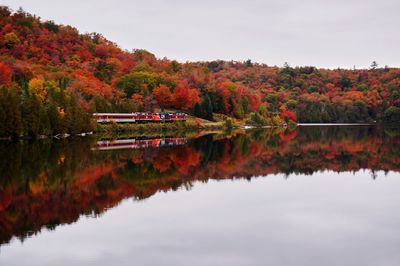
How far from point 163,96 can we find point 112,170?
249 feet

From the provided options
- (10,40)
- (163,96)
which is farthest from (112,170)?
(10,40)

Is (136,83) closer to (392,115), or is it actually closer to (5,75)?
(5,75)

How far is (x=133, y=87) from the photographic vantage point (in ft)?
361

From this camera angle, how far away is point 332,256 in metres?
15.5

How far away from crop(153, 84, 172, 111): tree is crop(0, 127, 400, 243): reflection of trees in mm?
55900

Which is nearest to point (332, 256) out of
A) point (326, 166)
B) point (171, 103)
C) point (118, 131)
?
point (326, 166)

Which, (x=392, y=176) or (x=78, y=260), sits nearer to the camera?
(x=78, y=260)

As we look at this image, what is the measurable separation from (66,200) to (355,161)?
2532 cm

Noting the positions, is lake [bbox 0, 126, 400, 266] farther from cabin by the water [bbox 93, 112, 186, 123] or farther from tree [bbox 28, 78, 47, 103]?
cabin by the water [bbox 93, 112, 186, 123]

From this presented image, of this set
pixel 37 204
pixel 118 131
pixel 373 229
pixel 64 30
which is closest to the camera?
pixel 373 229

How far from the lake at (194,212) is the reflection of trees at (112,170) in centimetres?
7

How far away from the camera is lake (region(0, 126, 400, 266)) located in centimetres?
1559

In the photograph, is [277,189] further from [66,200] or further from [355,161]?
[355,161]

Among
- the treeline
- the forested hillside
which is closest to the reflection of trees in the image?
the treeline
